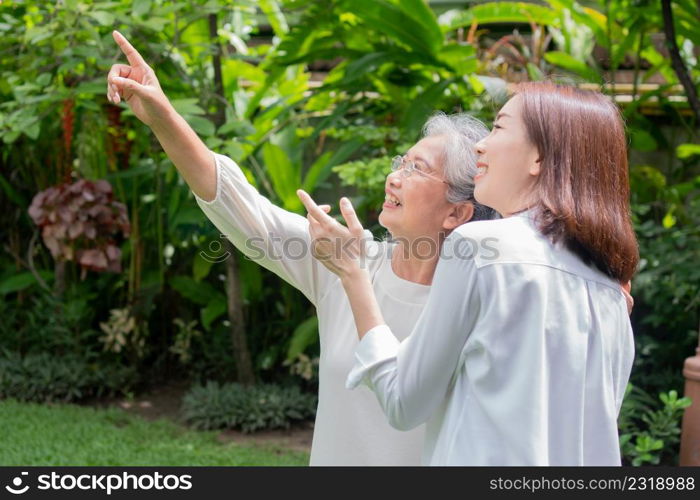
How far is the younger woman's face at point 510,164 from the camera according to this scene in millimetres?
1443

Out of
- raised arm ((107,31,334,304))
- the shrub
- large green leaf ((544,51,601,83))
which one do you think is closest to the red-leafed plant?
the shrub

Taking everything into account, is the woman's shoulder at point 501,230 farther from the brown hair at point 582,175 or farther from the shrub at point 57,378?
the shrub at point 57,378

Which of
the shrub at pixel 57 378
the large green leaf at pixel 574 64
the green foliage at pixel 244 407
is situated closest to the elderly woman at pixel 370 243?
the green foliage at pixel 244 407

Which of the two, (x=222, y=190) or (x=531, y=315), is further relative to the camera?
(x=222, y=190)

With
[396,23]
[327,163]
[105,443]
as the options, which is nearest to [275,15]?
[396,23]

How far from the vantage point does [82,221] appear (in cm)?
466

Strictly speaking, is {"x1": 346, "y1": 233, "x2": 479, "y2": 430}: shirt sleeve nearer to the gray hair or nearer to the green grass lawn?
the gray hair

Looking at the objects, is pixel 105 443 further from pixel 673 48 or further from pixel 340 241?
pixel 673 48

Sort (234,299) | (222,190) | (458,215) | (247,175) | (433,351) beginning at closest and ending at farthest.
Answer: (433,351), (222,190), (458,215), (247,175), (234,299)

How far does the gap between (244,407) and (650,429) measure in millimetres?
1884

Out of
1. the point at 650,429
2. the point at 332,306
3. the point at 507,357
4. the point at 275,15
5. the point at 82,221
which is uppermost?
the point at 275,15

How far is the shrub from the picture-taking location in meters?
4.64

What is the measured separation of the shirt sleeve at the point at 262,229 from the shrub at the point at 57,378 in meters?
3.07

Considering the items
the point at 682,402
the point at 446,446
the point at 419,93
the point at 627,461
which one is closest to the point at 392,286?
the point at 446,446
